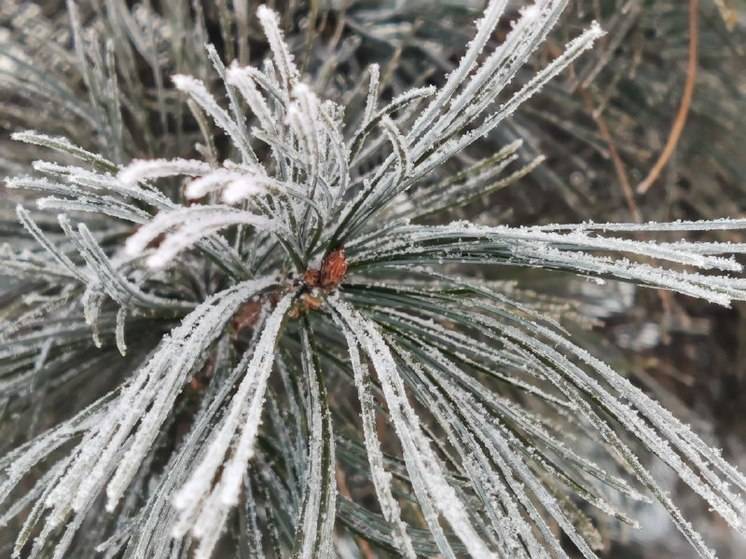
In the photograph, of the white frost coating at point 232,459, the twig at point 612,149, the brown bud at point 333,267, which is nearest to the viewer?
the white frost coating at point 232,459

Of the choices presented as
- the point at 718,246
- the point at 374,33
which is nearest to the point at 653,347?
the point at 374,33

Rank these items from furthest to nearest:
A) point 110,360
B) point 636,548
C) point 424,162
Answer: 1. point 636,548
2. point 110,360
3. point 424,162

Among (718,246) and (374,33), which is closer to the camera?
(718,246)

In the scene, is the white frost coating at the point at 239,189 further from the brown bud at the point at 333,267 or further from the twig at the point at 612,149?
the twig at the point at 612,149

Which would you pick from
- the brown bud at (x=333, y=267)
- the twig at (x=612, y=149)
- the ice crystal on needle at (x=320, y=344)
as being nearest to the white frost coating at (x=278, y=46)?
the ice crystal on needle at (x=320, y=344)

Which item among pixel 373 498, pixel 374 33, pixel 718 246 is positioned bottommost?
pixel 373 498

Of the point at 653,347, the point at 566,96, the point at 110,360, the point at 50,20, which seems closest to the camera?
the point at 110,360

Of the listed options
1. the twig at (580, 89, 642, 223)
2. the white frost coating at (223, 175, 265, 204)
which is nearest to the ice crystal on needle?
the white frost coating at (223, 175, 265, 204)

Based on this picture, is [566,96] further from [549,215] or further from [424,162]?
[424,162]
